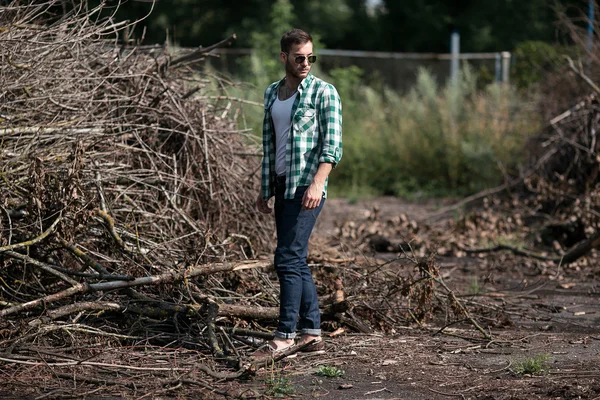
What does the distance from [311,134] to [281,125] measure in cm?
22

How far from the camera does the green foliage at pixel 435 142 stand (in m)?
13.0

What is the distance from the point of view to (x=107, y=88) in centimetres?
661

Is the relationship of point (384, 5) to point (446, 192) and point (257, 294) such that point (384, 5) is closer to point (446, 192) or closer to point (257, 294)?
point (446, 192)

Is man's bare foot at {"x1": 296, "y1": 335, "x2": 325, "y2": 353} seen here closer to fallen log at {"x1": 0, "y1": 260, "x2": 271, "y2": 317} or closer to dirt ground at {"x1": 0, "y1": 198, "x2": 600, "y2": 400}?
dirt ground at {"x1": 0, "y1": 198, "x2": 600, "y2": 400}

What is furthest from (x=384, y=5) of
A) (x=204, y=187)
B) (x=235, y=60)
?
(x=204, y=187)

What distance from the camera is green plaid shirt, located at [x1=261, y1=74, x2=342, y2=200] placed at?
4.97 meters

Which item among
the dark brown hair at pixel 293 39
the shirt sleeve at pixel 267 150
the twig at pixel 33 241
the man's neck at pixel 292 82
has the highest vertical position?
the dark brown hair at pixel 293 39

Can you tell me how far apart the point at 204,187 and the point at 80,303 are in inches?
75.5

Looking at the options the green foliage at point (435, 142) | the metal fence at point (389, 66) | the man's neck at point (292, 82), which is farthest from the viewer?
the metal fence at point (389, 66)

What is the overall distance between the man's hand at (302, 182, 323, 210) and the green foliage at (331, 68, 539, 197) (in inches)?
320

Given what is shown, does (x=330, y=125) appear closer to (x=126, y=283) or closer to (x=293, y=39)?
(x=293, y=39)

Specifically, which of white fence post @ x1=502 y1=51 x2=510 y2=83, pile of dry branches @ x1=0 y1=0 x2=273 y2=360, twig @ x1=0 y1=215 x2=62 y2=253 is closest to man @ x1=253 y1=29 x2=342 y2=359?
pile of dry branches @ x1=0 y1=0 x2=273 y2=360

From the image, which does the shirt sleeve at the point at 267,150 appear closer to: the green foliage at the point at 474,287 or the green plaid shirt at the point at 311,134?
the green plaid shirt at the point at 311,134

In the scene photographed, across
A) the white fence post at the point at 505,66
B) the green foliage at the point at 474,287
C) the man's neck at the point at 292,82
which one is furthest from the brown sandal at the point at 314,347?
the white fence post at the point at 505,66
